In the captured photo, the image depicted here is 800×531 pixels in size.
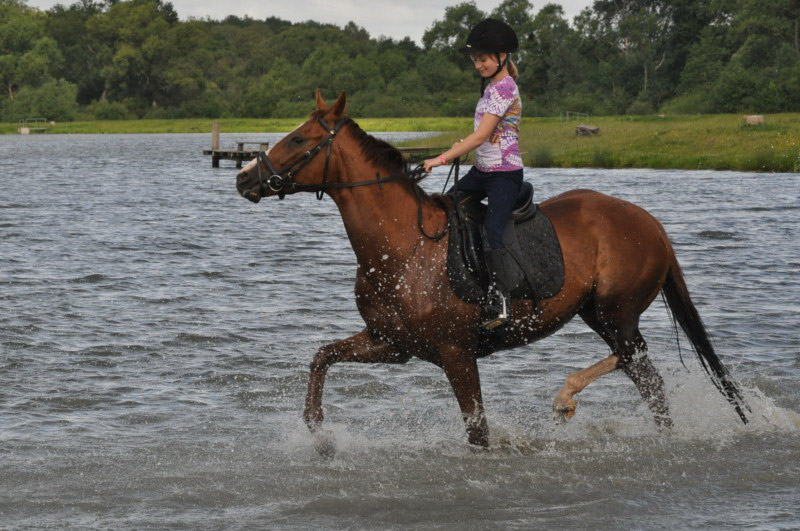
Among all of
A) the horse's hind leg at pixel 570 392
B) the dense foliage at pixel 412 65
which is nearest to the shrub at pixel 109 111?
the dense foliage at pixel 412 65

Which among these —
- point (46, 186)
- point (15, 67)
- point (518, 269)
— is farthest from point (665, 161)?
point (15, 67)

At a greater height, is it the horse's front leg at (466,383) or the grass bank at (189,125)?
the horse's front leg at (466,383)

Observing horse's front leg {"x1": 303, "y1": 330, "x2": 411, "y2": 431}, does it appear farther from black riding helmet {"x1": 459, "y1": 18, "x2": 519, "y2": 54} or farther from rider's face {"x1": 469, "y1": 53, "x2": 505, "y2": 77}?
black riding helmet {"x1": 459, "y1": 18, "x2": 519, "y2": 54}

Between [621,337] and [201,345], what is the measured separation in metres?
6.13

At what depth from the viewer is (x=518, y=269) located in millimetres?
8992

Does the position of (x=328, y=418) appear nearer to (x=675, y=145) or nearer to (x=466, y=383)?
(x=466, y=383)

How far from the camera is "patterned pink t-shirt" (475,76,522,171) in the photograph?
8598 mm

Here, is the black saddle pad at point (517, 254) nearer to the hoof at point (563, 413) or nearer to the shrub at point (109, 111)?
the hoof at point (563, 413)

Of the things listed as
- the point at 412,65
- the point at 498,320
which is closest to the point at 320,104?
the point at 498,320

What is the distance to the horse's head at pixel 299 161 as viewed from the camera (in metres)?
8.38

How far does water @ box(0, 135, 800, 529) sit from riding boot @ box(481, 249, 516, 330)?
1204 mm

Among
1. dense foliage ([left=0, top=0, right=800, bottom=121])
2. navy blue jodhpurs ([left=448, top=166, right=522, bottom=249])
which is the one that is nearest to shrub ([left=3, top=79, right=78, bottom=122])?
dense foliage ([left=0, top=0, right=800, bottom=121])

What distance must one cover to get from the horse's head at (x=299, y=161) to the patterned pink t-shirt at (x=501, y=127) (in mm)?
1158

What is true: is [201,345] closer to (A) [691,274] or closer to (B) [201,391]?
(B) [201,391]
